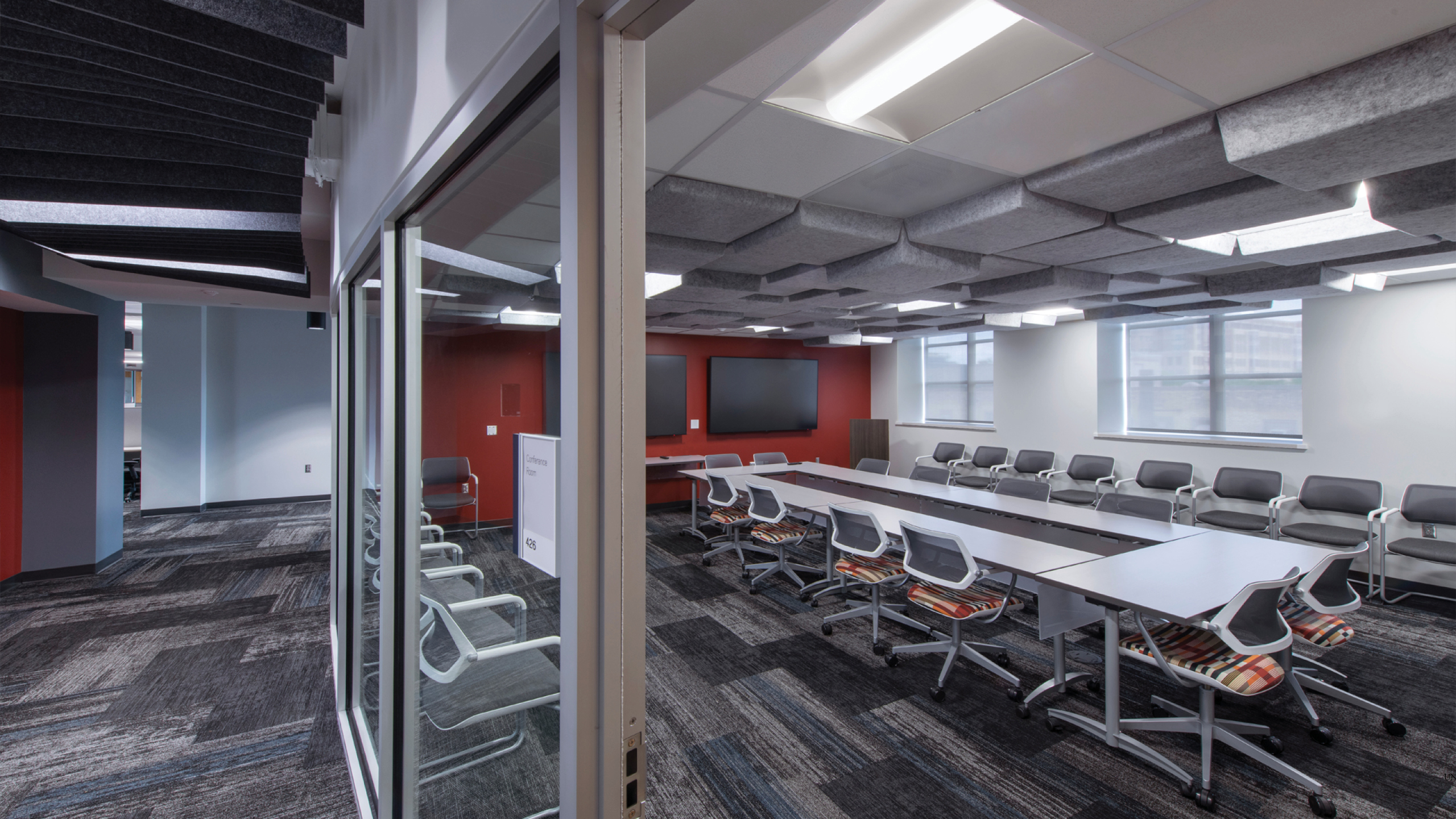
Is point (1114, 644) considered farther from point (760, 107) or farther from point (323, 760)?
point (323, 760)

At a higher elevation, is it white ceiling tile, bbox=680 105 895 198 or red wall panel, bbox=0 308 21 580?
white ceiling tile, bbox=680 105 895 198

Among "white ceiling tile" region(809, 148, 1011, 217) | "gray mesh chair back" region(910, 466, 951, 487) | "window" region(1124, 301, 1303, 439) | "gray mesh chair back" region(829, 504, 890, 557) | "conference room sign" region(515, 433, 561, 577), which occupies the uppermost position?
"white ceiling tile" region(809, 148, 1011, 217)

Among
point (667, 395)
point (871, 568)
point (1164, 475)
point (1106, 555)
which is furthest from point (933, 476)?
point (667, 395)

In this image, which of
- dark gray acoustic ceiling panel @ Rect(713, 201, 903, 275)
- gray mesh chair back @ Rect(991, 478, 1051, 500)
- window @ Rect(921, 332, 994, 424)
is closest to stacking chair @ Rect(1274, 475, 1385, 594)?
gray mesh chair back @ Rect(991, 478, 1051, 500)

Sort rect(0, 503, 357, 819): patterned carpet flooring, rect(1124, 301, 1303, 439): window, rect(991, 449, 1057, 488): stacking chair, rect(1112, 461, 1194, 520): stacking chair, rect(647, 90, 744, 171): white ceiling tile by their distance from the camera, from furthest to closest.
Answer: rect(991, 449, 1057, 488): stacking chair
rect(1112, 461, 1194, 520): stacking chair
rect(1124, 301, 1303, 439): window
rect(0, 503, 357, 819): patterned carpet flooring
rect(647, 90, 744, 171): white ceiling tile

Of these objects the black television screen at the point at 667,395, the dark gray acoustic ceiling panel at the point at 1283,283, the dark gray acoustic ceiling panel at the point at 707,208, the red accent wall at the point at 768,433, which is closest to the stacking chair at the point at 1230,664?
the dark gray acoustic ceiling panel at the point at 707,208

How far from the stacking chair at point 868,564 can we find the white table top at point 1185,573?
0.99 meters

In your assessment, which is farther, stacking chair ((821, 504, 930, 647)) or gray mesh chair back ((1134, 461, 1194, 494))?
gray mesh chair back ((1134, 461, 1194, 494))

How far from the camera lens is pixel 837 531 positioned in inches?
154

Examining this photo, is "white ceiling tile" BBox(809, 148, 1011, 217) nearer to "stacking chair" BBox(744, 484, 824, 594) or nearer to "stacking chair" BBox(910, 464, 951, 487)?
"stacking chair" BBox(744, 484, 824, 594)

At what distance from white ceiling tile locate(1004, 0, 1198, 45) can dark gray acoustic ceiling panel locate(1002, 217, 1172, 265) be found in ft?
5.20

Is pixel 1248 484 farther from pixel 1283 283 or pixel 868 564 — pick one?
pixel 868 564

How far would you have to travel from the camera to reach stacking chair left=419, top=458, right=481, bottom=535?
152 cm

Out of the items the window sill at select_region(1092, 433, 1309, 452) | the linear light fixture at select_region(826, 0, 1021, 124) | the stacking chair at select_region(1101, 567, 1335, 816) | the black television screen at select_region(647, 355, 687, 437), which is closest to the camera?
the linear light fixture at select_region(826, 0, 1021, 124)
